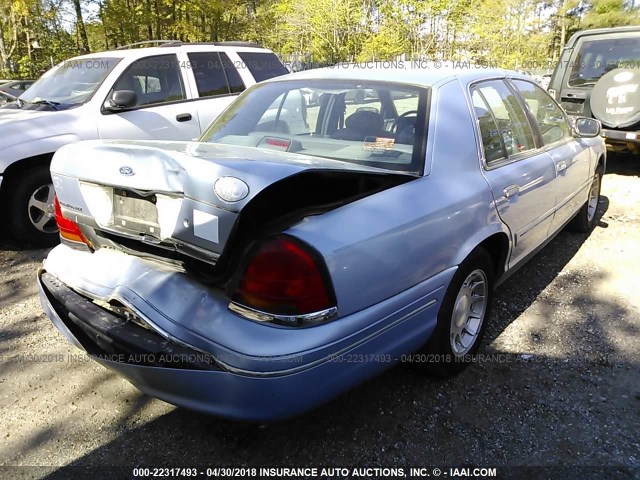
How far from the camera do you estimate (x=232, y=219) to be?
183cm

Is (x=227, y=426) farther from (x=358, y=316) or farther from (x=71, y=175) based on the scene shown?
(x=71, y=175)

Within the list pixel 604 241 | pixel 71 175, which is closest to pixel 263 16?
pixel 604 241

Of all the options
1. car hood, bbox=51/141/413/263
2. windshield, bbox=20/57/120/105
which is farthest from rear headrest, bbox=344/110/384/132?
windshield, bbox=20/57/120/105

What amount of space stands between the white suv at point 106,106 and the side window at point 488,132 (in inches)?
145

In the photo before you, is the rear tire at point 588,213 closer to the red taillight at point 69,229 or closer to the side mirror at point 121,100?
the red taillight at point 69,229

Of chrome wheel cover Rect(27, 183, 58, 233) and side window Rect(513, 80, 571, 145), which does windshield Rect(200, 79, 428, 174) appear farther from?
chrome wheel cover Rect(27, 183, 58, 233)

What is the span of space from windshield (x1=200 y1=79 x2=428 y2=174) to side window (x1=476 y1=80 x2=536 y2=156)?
609mm

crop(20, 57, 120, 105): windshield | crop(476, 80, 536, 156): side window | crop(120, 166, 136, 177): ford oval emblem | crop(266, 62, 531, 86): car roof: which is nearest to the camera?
crop(120, 166, 136, 177): ford oval emblem

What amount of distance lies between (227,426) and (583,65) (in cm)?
758

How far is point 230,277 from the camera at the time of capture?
1.93 metres

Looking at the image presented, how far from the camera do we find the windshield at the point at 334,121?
102 inches

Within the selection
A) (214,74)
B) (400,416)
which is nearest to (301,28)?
(214,74)

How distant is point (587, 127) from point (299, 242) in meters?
3.32

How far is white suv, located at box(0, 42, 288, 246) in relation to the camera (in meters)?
4.67
